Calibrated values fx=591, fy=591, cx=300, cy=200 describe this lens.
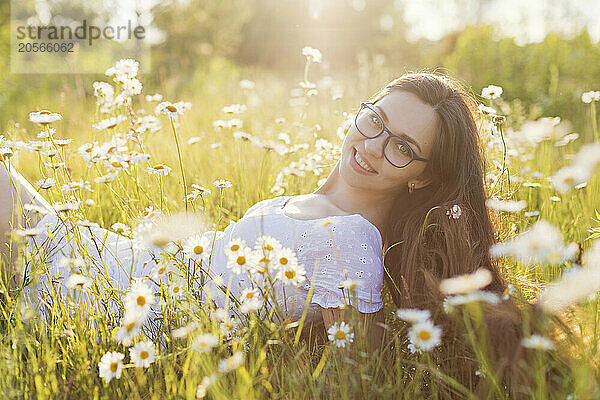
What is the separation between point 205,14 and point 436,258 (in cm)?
1405

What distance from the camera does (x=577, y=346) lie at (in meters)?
1.38

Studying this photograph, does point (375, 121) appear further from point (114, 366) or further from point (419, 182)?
point (114, 366)

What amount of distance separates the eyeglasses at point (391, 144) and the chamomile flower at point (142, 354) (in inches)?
43.1

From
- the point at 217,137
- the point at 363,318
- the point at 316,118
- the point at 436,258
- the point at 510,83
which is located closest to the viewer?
the point at 363,318

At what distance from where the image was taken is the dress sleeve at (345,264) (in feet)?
6.42

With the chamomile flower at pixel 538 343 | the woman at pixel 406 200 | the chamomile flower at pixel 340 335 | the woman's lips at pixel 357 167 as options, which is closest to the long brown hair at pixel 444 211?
the woman at pixel 406 200

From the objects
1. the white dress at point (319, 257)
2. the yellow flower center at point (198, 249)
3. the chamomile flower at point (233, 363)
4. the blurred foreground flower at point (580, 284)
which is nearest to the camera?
the blurred foreground flower at point (580, 284)

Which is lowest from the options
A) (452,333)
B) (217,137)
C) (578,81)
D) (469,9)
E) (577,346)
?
(452,333)

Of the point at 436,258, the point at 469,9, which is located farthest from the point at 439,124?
the point at 469,9

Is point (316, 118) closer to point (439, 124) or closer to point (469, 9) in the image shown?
point (439, 124)

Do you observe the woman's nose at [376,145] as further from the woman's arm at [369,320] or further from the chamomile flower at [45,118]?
the chamomile flower at [45,118]

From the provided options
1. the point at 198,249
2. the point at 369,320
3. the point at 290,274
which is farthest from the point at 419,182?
the point at 198,249

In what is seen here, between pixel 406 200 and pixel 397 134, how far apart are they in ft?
1.10

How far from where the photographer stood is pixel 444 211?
7.05 ft
